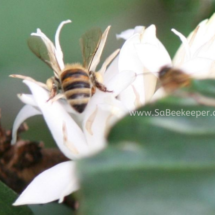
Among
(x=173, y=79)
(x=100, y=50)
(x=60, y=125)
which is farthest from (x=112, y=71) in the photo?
(x=173, y=79)

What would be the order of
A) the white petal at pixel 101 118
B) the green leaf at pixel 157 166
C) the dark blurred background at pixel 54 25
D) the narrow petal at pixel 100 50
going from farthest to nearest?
the dark blurred background at pixel 54 25 < the narrow petal at pixel 100 50 < the white petal at pixel 101 118 < the green leaf at pixel 157 166

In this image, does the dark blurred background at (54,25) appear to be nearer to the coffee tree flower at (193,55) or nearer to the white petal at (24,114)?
the white petal at (24,114)

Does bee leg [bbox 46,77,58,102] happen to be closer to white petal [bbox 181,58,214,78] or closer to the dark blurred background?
white petal [bbox 181,58,214,78]

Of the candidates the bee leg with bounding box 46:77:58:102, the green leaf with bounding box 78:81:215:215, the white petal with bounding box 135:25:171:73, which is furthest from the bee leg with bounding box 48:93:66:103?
the green leaf with bounding box 78:81:215:215

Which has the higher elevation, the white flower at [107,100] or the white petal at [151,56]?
the white petal at [151,56]

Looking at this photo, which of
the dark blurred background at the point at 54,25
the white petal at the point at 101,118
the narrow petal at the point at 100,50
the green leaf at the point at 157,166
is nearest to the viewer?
the green leaf at the point at 157,166

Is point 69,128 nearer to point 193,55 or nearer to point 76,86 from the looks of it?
point 76,86

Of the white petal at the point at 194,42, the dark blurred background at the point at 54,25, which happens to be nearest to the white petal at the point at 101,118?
the white petal at the point at 194,42
